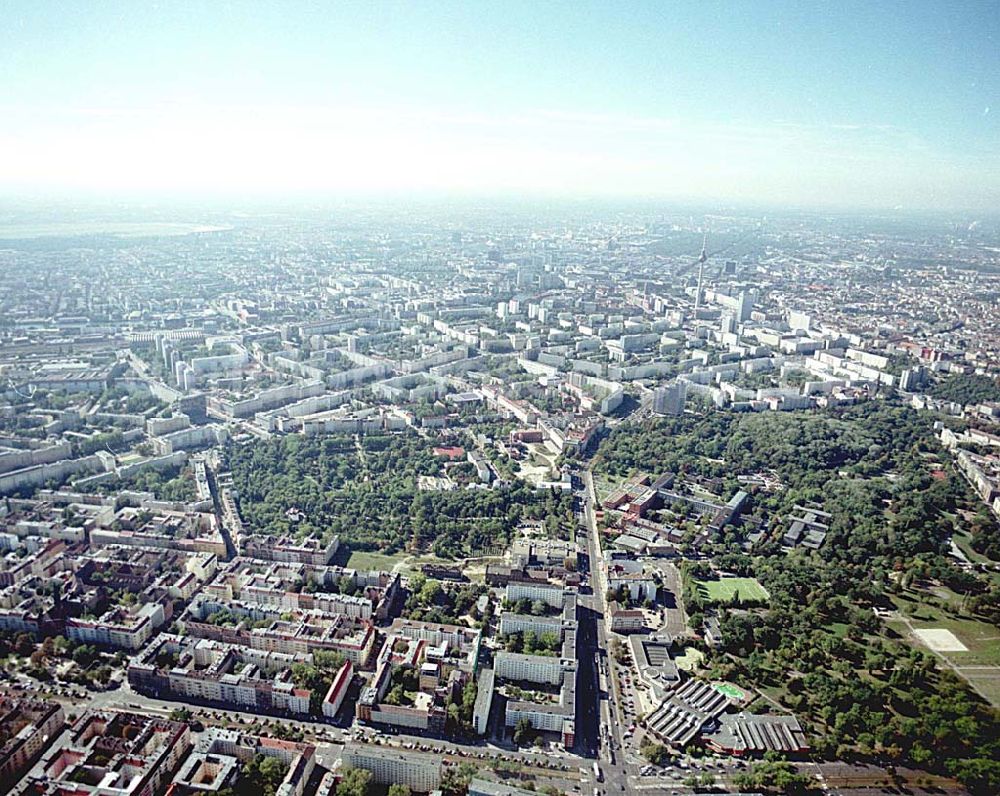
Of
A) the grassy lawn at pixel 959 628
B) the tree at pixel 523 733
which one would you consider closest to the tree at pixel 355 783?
the tree at pixel 523 733

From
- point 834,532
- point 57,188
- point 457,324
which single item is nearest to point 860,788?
point 834,532

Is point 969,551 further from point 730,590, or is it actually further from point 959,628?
point 730,590

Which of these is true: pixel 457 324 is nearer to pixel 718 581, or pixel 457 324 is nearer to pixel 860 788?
pixel 718 581

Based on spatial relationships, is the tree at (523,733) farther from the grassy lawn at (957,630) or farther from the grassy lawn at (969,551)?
the grassy lawn at (969,551)

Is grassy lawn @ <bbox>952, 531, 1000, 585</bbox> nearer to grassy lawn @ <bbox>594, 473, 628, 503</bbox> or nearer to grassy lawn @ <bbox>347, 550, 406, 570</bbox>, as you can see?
grassy lawn @ <bbox>594, 473, 628, 503</bbox>

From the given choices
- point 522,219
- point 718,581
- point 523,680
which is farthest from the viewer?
point 522,219

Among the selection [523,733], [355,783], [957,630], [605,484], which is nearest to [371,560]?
[523,733]
